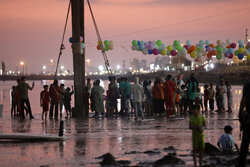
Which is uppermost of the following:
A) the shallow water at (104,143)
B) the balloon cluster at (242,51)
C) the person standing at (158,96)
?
the balloon cluster at (242,51)

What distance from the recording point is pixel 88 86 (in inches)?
994

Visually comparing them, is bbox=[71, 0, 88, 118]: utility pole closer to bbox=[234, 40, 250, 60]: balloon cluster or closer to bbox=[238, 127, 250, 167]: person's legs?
bbox=[234, 40, 250, 60]: balloon cluster

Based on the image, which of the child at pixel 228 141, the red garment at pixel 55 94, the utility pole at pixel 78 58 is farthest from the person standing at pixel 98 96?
the child at pixel 228 141

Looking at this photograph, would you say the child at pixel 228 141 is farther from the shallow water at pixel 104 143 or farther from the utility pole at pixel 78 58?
the utility pole at pixel 78 58

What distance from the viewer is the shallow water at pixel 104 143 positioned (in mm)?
11734

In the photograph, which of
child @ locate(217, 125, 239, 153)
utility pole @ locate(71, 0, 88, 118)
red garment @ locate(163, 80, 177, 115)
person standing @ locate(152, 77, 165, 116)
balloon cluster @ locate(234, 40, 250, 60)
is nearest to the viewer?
child @ locate(217, 125, 239, 153)

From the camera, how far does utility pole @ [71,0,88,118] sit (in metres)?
23.4

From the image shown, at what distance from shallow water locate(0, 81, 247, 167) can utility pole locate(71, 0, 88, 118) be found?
10.4 ft

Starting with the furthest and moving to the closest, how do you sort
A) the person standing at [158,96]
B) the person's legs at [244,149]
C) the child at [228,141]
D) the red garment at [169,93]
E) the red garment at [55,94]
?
the red garment at [55,94] → the person standing at [158,96] → the red garment at [169,93] → the child at [228,141] → the person's legs at [244,149]

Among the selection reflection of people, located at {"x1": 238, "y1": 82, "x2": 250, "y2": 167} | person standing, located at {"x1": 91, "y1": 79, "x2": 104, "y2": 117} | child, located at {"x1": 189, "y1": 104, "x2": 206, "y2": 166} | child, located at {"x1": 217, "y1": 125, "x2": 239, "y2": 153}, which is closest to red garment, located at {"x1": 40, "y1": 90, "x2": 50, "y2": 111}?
person standing, located at {"x1": 91, "y1": 79, "x2": 104, "y2": 117}

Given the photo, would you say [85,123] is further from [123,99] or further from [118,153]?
[118,153]

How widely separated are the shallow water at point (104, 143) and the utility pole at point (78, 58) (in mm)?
3178

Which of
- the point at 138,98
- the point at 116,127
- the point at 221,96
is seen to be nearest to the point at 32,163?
the point at 116,127

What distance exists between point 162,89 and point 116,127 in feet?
15.8
